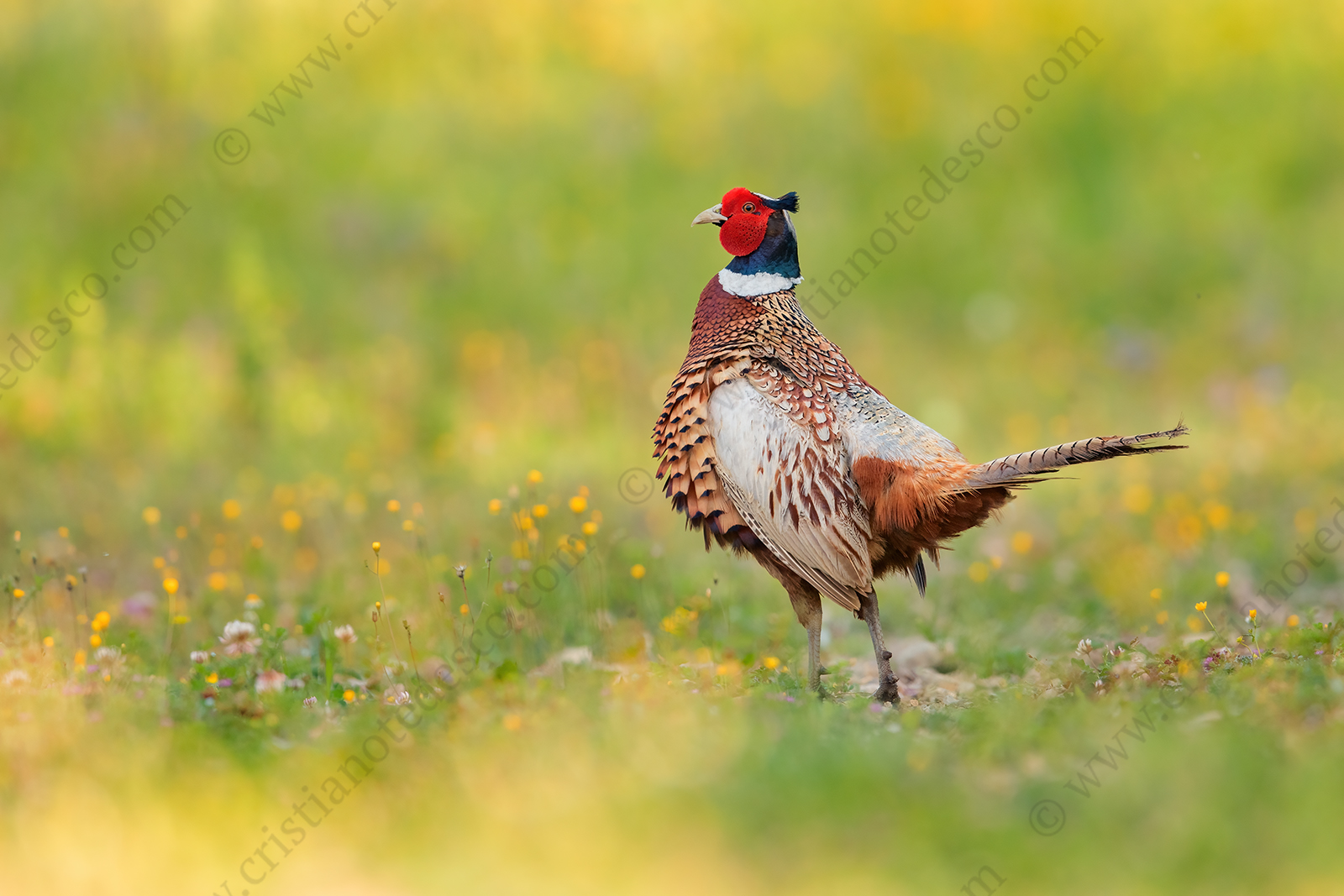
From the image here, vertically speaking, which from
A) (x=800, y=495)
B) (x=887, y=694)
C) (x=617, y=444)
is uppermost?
(x=617, y=444)

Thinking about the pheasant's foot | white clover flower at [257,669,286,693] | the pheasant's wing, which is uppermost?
the pheasant's wing

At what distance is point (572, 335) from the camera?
10227 mm

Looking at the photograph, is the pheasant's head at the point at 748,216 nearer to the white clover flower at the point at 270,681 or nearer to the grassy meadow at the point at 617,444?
the grassy meadow at the point at 617,444

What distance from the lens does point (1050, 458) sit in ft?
14.4

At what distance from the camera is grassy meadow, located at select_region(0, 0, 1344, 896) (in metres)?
3.68

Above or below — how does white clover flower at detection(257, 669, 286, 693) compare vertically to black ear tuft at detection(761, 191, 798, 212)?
below

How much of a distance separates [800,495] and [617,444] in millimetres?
4215

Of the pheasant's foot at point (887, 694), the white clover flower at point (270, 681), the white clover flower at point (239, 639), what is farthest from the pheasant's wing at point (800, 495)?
the white clover flower at point (239, 639)

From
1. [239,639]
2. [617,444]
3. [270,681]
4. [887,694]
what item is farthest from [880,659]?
[617,444]

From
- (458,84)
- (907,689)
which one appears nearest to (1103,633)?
(907,689)

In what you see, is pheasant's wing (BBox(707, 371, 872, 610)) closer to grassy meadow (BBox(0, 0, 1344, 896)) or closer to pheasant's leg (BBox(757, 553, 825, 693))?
pheasant's leg (BBox(757, 553, 825, 693))

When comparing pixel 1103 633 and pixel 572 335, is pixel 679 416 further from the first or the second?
pixel 572 335

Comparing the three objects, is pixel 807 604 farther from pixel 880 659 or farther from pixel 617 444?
pixel 617 444

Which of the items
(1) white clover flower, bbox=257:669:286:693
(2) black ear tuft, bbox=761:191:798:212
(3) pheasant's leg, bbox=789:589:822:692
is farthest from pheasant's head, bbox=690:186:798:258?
(1) white clover flower, bbox=257:669:286:693
